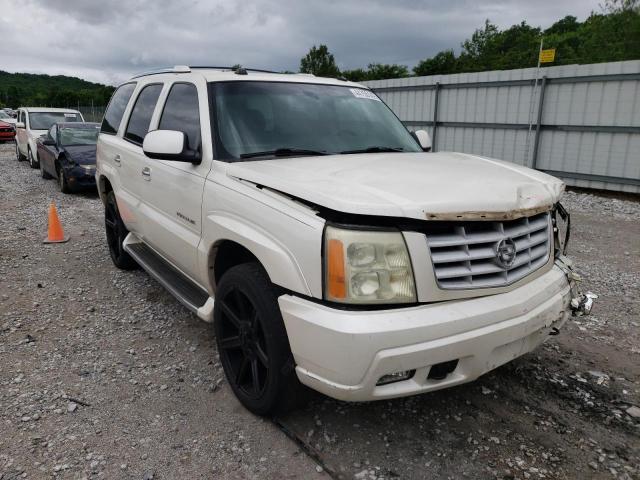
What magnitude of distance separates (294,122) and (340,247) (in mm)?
1543

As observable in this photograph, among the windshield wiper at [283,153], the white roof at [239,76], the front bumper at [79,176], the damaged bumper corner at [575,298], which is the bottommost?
the front bumper at [79,176]

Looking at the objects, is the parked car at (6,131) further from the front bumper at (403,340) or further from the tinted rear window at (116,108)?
the front bumper at (403,340)

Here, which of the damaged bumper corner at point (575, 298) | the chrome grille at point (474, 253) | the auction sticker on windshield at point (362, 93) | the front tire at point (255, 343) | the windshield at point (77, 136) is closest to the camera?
the chrome grille at point (474, 253)

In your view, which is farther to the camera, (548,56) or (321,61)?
(321,61)

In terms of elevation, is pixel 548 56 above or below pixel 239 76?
above

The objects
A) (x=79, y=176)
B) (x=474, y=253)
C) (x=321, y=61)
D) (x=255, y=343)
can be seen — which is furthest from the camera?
(x=321, y=61)

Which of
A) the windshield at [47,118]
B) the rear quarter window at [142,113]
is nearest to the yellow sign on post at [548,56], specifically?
the rear quarter window at [142,113]

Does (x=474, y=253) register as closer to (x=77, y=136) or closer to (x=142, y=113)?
(x=142, y=113)

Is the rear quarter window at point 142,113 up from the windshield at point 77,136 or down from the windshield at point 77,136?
up

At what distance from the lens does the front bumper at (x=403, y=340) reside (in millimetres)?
2082

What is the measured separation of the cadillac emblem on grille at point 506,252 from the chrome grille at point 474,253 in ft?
0.03

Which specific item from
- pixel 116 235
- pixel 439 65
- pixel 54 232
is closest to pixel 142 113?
pixel 116 235

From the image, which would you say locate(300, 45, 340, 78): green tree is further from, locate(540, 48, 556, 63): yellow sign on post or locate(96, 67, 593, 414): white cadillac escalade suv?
locate(96, 67, 593, 414): white cadillac escalade suv

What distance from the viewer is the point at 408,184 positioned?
241 cm
